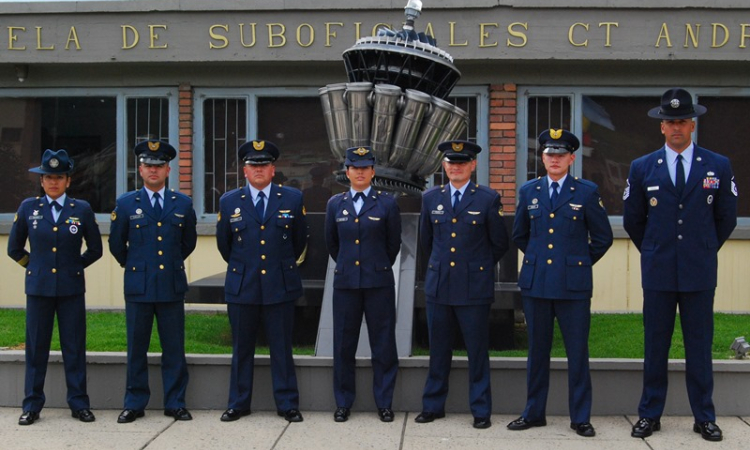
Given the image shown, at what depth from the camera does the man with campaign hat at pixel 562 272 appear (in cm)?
570

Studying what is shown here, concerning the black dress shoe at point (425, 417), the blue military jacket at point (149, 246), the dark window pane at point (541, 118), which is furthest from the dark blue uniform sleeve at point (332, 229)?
the dark window pane at point (541, 118)

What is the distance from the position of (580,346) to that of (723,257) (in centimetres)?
573

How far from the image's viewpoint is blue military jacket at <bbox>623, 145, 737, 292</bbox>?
18.4 ft

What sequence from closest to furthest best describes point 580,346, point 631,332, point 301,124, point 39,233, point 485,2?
point 580,346 → point 39,233 → point 631,332 → point 485,2 → point 301,124

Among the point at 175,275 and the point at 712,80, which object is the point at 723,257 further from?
the point at 175,275

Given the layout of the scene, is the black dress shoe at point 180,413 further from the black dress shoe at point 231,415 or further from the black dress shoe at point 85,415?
the black dress shoe at point 85,415

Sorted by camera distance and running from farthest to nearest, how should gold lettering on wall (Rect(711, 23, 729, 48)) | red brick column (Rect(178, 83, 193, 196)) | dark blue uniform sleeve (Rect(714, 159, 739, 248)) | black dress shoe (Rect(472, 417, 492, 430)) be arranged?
red brick column (Rect(178, 83, 193, 196))
gold lettering on wall (Rect(711, 23, 729, 48))
black dress shoe (Rect(472, 417, 492, 430))
dark blue uniform sleeve (Rect(714, 159, 739, 248))

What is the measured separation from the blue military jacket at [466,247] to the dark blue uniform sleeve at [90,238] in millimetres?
2338

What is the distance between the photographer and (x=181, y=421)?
6.11 metres

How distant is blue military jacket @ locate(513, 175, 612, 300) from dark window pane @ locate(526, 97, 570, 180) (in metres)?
5.09

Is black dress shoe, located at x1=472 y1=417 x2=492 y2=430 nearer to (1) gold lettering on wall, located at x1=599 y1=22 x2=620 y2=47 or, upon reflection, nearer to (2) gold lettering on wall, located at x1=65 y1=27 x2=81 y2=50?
(1) gold lettering on wall, located at x1=599 y1=22 x2=620 y2=47

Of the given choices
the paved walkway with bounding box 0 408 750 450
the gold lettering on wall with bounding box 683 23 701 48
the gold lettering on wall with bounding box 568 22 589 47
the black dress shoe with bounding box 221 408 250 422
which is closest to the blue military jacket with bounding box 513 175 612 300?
the paved walkway with bounding box 0 408 750 450

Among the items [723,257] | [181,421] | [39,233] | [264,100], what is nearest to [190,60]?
[264,100]

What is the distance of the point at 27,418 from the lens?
6.01 metres
